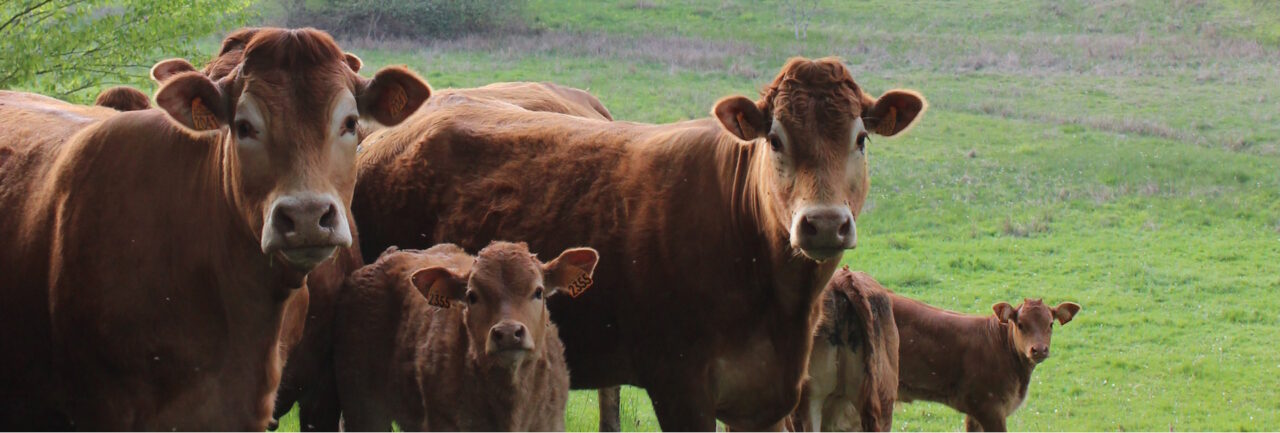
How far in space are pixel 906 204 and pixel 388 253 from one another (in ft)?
75.4

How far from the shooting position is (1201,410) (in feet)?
56.3

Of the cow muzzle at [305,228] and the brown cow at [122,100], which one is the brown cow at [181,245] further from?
the brown cow at [122,100]

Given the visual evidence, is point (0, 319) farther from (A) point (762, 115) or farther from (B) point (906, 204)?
(B) point (906, 204)

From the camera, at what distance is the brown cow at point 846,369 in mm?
10016

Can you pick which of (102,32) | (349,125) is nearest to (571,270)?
(349,125)

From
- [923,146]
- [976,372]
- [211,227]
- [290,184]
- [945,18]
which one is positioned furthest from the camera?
[945,18]

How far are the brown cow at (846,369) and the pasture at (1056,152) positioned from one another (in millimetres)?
2483

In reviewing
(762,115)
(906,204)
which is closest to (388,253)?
(762,115)

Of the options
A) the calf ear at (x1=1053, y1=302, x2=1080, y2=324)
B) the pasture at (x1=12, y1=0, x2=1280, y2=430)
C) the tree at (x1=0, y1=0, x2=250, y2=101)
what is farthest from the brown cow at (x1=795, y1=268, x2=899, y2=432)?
the tree at (x1=0, y1=0, x2=250, y2=101)

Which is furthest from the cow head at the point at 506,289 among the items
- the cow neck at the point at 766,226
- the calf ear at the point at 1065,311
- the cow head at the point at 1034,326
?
the calf ear at the point at 1065,311

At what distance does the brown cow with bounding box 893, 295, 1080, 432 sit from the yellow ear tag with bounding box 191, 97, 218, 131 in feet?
31.6

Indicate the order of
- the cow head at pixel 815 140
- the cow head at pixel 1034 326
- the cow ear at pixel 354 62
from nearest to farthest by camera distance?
the cow ear at pixel 354 62, the cow head at pixel 815 140, the cow head at pixel 1034 326

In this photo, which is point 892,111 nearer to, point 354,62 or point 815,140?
point 815,140

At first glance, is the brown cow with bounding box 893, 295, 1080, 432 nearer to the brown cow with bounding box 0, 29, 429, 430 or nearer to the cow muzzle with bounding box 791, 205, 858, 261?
the cow muzzle with bounding box 791, 205, 858, 261
